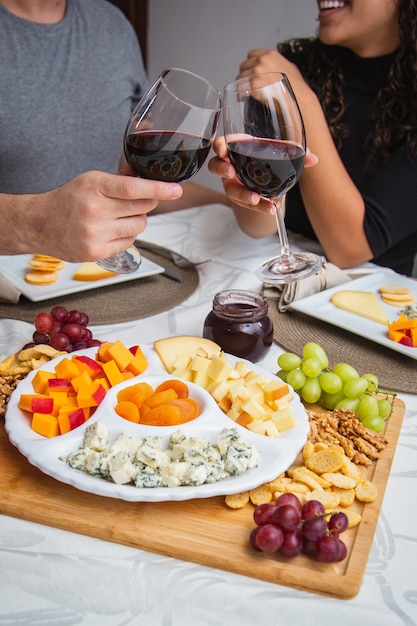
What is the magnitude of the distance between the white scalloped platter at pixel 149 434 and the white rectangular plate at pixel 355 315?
14.3 inches

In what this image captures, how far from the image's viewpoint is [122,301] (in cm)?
150

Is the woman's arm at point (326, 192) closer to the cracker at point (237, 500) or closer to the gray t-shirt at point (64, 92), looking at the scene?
the gray t-shirt at point (64, 92)

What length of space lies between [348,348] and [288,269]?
0.22m

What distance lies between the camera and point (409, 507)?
91cm

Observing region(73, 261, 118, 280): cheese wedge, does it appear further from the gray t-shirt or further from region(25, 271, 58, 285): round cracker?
the gray t-shirt

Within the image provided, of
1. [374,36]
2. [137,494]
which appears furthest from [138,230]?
[374,36]

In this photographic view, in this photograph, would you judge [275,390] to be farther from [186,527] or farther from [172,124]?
[172,124]

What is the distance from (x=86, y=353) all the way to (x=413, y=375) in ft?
2.04

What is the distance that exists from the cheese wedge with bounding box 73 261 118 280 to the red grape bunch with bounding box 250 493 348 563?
86 centimetres

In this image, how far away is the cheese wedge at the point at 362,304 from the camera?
1.42m

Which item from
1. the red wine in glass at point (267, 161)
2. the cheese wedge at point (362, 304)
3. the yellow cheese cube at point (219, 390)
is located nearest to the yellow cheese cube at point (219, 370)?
the yellow cheese cube at point (219, 390)

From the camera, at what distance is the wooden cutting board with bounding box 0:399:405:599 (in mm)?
763

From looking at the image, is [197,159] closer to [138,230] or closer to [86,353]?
[138,230]

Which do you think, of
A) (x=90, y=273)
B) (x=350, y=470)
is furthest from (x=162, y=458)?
(x=90, y=273)
